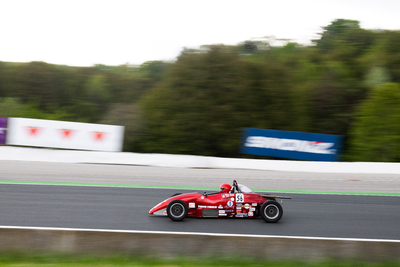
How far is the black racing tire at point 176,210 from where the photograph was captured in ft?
21.7

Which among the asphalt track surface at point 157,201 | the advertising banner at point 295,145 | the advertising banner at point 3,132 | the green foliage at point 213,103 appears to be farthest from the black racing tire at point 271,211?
the green foliage at point 213,103

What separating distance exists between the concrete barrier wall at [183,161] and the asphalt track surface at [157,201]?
485 mm

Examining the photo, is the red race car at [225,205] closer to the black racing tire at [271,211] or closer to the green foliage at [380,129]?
the black racing tire at [271,211]

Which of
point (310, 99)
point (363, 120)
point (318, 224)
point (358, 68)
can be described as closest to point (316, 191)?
point (318, 224)

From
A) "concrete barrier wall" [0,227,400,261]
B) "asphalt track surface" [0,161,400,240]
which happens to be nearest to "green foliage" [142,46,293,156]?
"asphalt track surface" [0,161,400,240]

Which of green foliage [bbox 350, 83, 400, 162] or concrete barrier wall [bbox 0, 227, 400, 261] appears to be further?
green foliage [bbox 350, 83, 400, 162]

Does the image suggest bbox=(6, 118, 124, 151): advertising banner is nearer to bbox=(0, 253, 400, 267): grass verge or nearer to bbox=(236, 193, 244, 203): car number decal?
bbox=(236, 193, 244, 203): car number decal

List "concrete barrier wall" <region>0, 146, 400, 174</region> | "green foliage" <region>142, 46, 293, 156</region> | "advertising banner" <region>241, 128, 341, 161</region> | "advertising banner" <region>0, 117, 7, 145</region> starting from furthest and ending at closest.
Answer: "green foliage" <region>142, 46, 293, 156</region>
"advertising banner" <region>0, 117, 7, 145</region>
"advertising banner" <region>241, 128, 341, 161</region>
"concrete barrier wall" <region>0, 146, 400, 174</region>

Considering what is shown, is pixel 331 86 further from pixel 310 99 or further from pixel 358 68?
pixel 358 68

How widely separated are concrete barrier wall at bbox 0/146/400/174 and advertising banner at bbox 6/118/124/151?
0.62 meters

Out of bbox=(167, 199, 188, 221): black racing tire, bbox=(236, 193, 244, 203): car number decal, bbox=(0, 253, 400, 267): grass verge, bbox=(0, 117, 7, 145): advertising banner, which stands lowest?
bbox=(0, 253, 400, 267): grass verge

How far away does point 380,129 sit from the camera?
17109 millimetres

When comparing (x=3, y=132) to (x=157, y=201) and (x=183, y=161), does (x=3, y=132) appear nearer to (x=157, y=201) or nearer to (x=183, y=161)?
(x=183, y=161)

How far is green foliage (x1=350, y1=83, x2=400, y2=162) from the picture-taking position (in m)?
16.8
